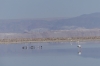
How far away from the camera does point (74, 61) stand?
43344mm

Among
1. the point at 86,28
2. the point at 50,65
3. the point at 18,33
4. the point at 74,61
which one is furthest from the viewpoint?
the point at 86,28

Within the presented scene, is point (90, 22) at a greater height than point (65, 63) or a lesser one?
greater

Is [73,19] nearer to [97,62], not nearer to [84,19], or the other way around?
[84,19]

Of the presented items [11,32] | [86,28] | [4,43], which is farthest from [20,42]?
[86,28]

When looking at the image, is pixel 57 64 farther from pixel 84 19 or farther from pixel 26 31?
pixel 84 19

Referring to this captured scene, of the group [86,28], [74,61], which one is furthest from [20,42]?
[86,28]

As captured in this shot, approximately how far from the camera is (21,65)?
136ft

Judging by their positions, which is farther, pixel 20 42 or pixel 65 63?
pixel 20 42

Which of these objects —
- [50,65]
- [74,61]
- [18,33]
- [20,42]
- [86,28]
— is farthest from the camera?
[86,28]

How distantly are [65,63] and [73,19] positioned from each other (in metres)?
114

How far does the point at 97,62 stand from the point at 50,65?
4858 mm

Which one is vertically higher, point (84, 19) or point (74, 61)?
point (84, 19)

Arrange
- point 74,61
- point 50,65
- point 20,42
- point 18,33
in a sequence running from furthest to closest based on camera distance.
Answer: point 18,33 < point 20,42 < point 74,61 < point 50,65

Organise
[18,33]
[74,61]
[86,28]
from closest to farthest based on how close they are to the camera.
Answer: [74,61]
[18,33]
[86,28]
